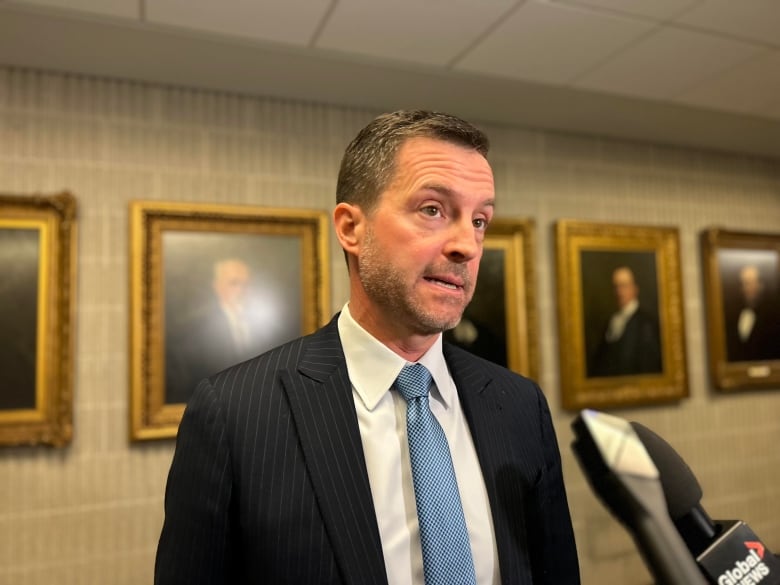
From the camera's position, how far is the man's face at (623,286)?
3.19 meters

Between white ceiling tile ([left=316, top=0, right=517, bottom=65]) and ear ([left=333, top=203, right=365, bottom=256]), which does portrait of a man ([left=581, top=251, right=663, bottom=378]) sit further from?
ear ([left=333, top=203, right=365, bottom=256])

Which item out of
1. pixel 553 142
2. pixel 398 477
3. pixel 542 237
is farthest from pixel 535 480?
pixel 553 142

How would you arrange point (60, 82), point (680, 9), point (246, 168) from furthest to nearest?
point (246, 168)
point (60, 82)
point (680, 9)

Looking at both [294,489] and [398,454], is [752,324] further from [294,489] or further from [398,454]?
[294,489]

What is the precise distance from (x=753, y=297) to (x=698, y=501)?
3.58 metres

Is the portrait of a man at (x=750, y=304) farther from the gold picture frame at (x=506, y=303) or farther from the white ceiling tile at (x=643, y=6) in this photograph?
the white ceiling tile at (x=643, y=6)

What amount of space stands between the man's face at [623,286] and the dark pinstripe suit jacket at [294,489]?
237cm

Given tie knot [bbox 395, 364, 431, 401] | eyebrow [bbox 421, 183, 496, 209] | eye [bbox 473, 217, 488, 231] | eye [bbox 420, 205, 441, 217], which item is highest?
eyebrow [bbox 421, 183, 496, 209]

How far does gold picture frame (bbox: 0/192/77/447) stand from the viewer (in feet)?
7.13

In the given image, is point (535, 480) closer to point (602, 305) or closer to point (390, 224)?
point (390, 224)

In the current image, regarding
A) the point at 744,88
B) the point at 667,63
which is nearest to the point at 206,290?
the point at 667,63

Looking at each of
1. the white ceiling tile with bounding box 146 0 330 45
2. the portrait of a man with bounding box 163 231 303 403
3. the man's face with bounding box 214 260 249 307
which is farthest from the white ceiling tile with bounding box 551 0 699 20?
the man's face with bounding box 214 260 249 307

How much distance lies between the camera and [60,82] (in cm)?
232

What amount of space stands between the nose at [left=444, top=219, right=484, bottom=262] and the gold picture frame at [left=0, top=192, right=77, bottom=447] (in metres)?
1.82
